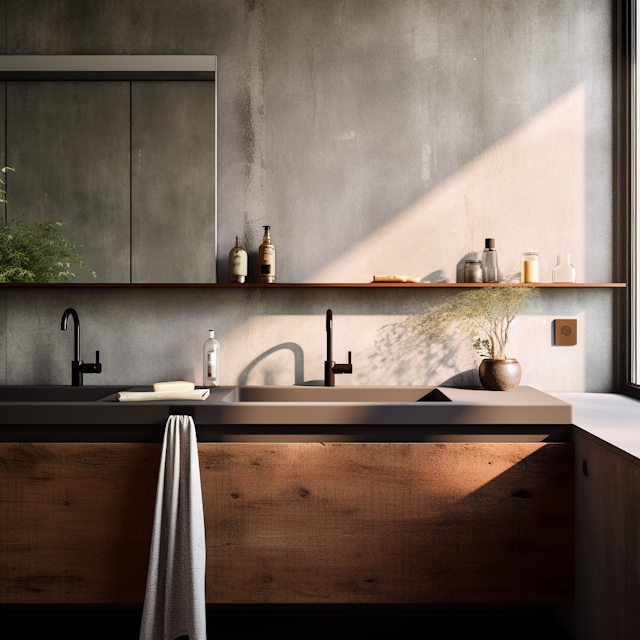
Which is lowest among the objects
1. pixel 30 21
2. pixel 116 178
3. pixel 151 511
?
pixel 151 511

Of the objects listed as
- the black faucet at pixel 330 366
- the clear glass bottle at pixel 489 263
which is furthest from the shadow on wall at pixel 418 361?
the clear glass bottle at pixel 489 263

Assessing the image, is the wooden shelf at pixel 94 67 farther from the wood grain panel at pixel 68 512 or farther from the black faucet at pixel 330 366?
the wood grain panel at pixel 68 512

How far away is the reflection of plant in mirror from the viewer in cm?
219

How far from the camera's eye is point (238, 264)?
7.07 feet

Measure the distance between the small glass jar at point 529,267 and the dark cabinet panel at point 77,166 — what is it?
5.37 feet

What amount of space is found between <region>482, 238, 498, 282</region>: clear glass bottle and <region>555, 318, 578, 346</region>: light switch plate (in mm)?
356

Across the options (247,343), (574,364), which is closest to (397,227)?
(247,343)

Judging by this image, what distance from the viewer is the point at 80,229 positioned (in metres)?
2.19

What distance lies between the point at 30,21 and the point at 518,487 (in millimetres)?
2642

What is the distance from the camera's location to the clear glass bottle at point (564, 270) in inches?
86.5

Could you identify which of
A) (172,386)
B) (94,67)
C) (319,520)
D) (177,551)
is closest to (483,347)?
(319,520)

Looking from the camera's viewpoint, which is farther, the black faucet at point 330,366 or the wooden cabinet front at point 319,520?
the black faucet at point 330,366

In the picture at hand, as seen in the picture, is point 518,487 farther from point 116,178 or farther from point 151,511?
point 116,178

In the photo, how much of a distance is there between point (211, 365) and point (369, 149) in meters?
1.12
